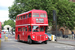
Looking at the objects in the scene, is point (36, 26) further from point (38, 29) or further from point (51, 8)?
point (51, 8)

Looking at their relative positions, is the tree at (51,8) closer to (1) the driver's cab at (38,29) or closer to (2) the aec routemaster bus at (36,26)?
(2) the aec routemaster bus at (36,26)

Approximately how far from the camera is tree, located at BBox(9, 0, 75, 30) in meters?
41.3

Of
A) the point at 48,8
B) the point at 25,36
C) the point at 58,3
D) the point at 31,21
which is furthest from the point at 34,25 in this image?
the point at 58,3

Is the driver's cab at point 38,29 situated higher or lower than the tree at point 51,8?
lower

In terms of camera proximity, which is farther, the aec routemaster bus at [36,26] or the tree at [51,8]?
the tree at [51,8]

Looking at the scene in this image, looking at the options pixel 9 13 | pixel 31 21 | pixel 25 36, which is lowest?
pixel 25 36

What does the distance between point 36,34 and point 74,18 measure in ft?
83.6

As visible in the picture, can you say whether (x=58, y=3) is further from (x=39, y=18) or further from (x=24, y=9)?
(x=39, y=18)

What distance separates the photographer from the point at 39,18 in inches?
917

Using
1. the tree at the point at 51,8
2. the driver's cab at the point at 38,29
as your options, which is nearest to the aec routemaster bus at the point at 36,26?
the driver's cab at the point at 38,29

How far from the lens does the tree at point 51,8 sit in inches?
1628

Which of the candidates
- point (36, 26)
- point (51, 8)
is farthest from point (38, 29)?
point (51, 8)

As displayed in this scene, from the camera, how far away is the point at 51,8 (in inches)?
1655

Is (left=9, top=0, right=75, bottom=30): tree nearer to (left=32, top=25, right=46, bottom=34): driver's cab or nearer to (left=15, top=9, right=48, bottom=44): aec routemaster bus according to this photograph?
(left=15, top=9, right=48, bottom=44): aec routemaster bus
